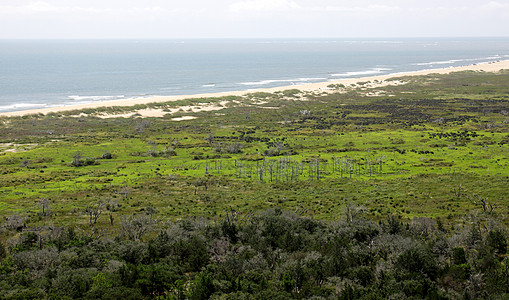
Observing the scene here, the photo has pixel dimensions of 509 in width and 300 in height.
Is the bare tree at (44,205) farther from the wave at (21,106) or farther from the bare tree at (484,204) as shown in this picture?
the wave at (21,106)

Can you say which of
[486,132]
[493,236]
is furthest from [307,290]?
[486,132]

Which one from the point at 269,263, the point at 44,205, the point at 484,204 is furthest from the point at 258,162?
the point at 269,263

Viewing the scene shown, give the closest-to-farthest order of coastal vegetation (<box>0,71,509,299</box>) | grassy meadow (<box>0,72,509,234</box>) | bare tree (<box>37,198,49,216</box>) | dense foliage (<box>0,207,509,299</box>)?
dense foliage (<box>0,207,509,299</box>), coastal vegetation (<box>0,71,509,299</box>), bare tree (<box>37,198,49,216</box>), grassy meadow (<box>0,72,509,234</box>)

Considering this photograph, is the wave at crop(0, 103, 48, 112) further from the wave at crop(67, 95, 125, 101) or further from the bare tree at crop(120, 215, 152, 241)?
the bare tree at crop(120, 215, 152, 241)

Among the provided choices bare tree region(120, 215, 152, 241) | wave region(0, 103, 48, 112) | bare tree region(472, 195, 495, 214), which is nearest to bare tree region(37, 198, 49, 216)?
bare tree region(120, 215, 152, 241)

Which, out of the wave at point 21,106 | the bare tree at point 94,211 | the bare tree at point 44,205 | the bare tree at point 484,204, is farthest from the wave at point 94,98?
the bare tree at point 484,204
